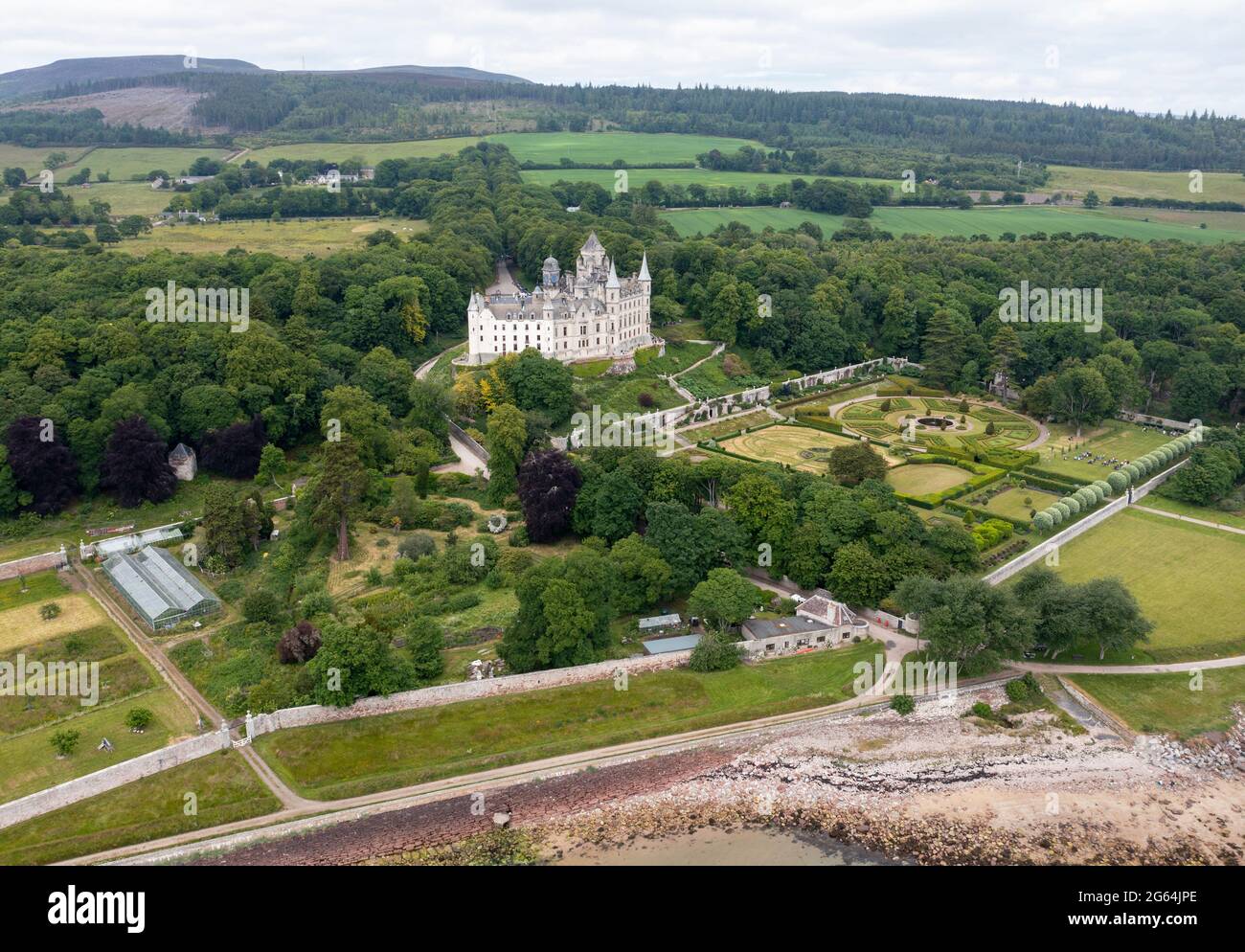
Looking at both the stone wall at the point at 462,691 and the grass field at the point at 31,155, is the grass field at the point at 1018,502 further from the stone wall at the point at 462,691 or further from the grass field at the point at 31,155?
the grass field at the point at 31,155

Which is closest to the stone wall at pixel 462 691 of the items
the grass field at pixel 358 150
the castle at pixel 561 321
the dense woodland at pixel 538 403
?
the dense woodland at pixel 538 403

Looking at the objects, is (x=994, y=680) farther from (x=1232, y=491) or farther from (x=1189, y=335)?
(x=1189, y=335)

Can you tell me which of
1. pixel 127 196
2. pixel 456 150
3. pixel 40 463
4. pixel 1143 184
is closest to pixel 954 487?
pixel 40 463

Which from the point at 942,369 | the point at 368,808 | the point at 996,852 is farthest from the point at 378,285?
the point at 996,852

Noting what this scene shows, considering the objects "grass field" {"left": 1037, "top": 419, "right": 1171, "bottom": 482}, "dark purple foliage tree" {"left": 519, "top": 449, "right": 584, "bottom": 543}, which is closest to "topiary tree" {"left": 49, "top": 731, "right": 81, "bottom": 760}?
"dark purple foliage tree" {"left": 519, "top": 449, "right": 584, "bottom": 543}

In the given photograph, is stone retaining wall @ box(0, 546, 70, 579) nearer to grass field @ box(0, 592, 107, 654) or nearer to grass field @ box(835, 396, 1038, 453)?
grass field @ box(0, 592, 107, 654)

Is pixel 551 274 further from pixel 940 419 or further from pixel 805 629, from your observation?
pixel 805 629
